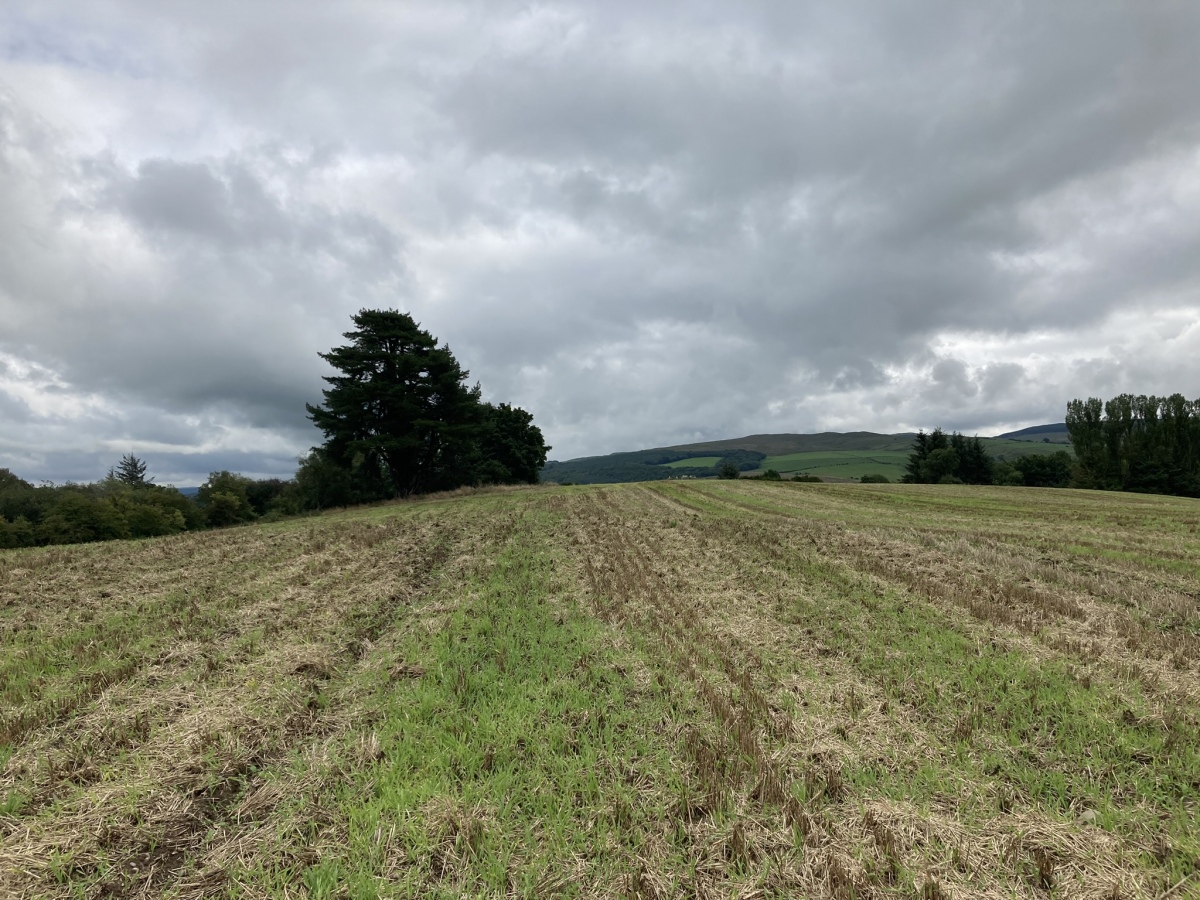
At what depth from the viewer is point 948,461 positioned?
82188 mm

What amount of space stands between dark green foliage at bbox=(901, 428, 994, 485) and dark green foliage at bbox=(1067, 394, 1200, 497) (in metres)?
12.5

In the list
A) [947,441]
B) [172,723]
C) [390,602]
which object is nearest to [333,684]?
[172,723]

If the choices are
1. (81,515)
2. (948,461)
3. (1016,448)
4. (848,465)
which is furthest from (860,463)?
(81,515)

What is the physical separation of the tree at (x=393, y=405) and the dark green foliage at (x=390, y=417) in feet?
0.28

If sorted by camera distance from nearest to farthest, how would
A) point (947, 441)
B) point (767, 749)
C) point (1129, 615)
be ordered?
point (767, 749), point (1129, 615), point (947, 441)

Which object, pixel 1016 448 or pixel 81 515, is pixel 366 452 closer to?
pixel 81 515

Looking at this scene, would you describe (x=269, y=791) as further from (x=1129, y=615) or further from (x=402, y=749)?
(x=1129, y=615)

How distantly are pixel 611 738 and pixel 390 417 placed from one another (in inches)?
1714

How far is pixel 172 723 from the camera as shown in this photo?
5770mm

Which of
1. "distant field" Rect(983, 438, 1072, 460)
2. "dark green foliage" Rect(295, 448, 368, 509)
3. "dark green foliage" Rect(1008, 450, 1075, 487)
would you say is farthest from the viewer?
"distant field" Rect(983, 438, 1072, 460)

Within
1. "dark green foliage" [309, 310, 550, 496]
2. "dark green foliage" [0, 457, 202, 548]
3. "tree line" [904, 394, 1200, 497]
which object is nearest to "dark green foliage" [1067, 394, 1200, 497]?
"tree line" [904, 394, 1200, 497]

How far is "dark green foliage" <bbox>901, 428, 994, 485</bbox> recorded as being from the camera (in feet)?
270

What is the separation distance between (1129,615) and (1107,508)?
27.2 metres

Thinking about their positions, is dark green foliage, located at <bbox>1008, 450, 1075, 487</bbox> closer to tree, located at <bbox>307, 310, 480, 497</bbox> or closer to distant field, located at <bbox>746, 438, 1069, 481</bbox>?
distant field, located at <bbox>746, 438, 1069, 481</bbox>
